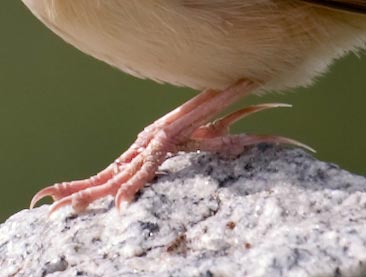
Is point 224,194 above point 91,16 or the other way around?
the other way around

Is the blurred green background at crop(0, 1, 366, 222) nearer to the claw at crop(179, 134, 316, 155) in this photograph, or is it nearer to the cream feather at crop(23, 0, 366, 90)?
the cream feather at crop(23, 0, 366, 90)

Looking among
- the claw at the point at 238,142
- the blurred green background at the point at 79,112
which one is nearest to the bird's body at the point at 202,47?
the claw at the point at 238,142

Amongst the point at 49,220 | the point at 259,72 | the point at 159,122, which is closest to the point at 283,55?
the point at 259,72

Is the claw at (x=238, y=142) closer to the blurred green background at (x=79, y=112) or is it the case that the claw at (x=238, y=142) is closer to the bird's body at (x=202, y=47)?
the bird's body at (x=202, y=47)

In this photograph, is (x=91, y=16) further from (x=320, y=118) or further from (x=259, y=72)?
(x=320, y=118)

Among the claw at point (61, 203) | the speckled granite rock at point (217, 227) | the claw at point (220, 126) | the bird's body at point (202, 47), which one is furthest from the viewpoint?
the claw at point (220, 126)

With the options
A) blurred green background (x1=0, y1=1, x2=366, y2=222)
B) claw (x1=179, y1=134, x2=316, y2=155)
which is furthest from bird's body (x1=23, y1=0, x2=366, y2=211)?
blurred green background (x1=0, y1=1, x2=366, y2=222)
